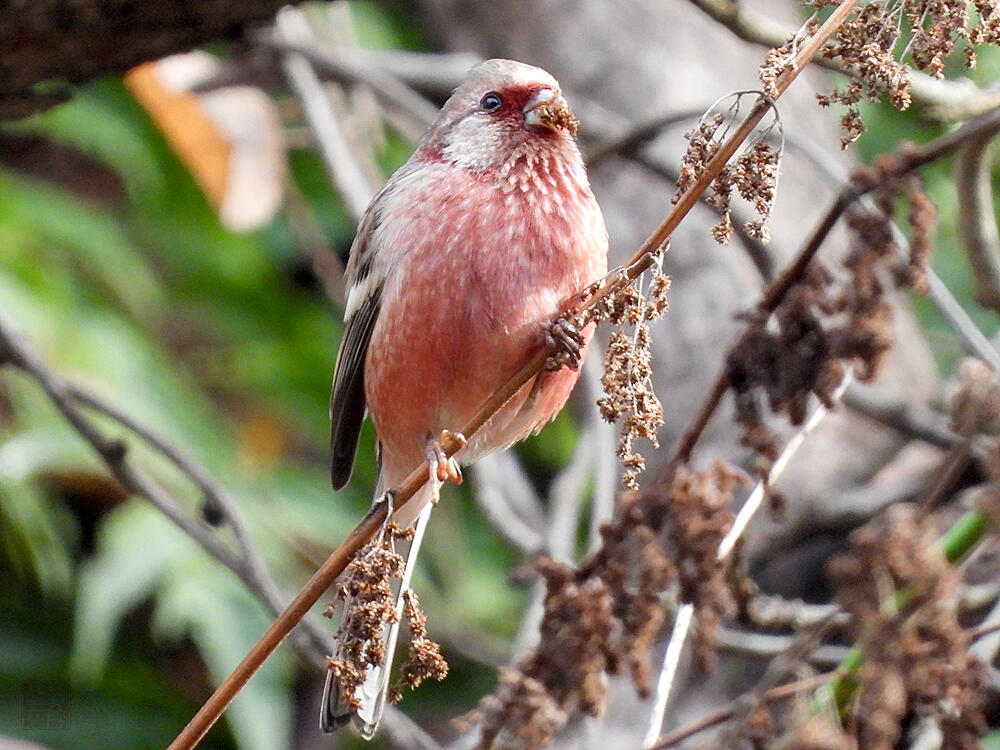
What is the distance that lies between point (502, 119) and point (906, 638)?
1.67 metres

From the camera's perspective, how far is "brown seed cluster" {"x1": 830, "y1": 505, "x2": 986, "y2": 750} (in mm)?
2980

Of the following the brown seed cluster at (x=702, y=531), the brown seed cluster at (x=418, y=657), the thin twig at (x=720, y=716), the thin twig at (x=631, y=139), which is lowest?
the thin twig at (x=720, y=716)

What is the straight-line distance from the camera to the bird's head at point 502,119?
354cm

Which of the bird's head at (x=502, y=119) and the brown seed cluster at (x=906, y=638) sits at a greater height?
the bird's head at (x=502, y=119)

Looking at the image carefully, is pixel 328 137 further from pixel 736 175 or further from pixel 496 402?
pixel 736 175

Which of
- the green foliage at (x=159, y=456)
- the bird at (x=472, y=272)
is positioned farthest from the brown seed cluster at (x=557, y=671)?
the green foliage at (x=159, y=456)

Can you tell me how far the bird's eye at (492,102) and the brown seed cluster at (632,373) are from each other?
1.42 metres

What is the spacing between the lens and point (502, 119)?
364cm

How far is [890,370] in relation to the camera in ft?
17.2

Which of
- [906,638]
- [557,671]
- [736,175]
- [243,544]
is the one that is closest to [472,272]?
[557,671]

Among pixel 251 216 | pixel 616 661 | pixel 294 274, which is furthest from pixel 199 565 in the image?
pixel 616 661

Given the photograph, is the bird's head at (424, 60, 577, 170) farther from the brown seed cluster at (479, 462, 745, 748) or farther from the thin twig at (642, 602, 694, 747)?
the thin twig at (642, 602, 694, 747)

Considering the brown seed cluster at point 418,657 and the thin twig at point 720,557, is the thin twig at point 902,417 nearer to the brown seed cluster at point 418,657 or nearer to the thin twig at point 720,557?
the thin twig at point 720,557

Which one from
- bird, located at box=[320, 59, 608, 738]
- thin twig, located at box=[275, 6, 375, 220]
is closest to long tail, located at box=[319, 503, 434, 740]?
bird, located at box=[320, 59, 608, 738]
